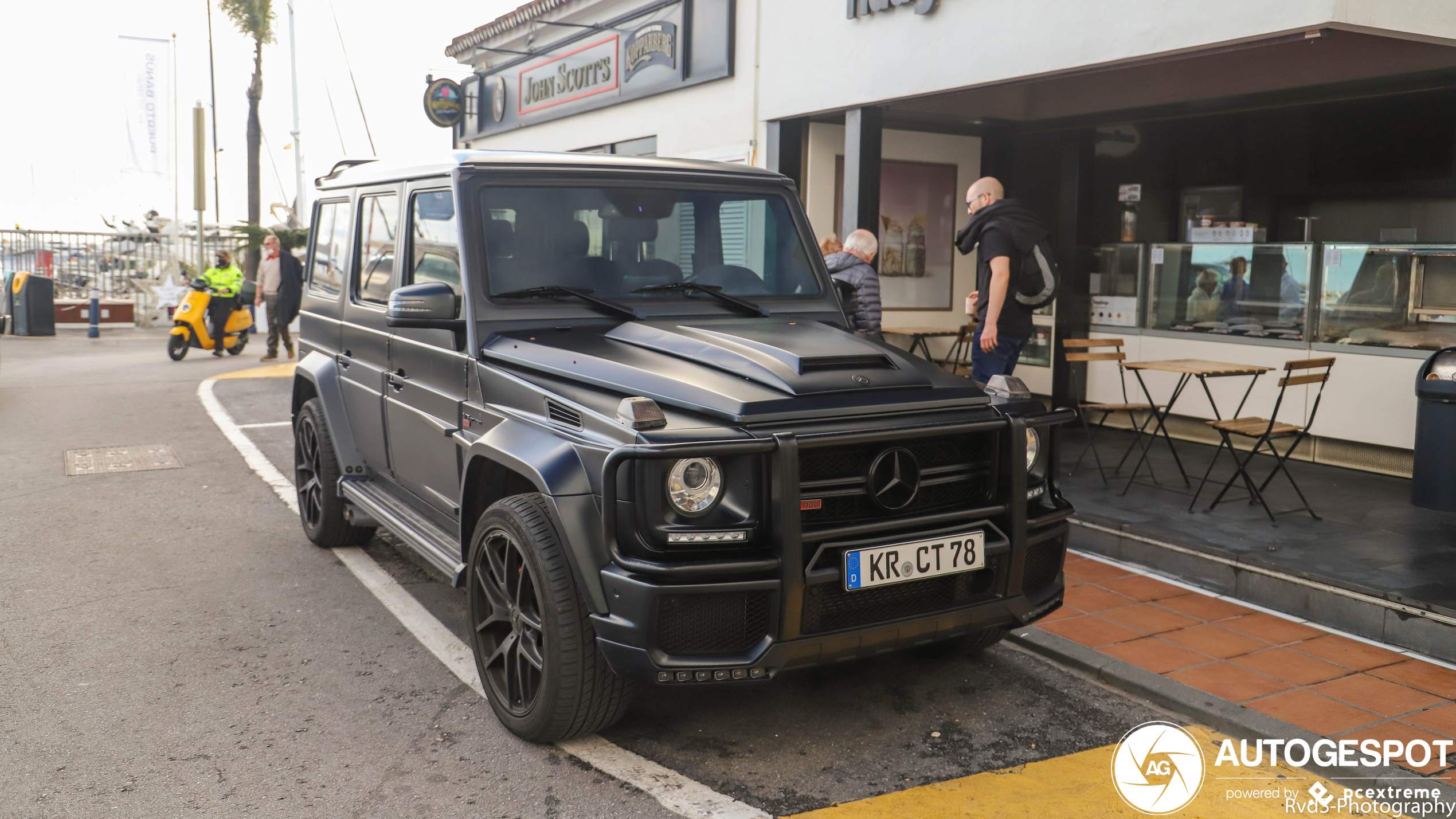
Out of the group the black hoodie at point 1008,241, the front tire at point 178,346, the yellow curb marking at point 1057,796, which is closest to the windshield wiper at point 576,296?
the yellow curb marking at point 1057,796

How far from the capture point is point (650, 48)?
12.7 m

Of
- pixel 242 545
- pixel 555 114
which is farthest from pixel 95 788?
pixel 555 114

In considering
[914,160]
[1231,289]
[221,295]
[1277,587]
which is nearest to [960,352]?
[914,160]

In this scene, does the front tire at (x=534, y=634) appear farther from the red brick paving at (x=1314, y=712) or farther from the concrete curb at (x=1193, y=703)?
the red brick paving at (x=1314, y=712)

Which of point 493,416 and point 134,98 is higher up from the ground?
point 134,98

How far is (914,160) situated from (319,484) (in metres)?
7.05

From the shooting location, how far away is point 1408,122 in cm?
930

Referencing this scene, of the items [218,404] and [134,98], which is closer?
[218,404]

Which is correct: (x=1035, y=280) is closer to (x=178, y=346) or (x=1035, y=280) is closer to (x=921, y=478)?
(x=921, y=478)

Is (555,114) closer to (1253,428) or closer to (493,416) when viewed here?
(1253,428)

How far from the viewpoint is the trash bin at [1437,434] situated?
6617mm

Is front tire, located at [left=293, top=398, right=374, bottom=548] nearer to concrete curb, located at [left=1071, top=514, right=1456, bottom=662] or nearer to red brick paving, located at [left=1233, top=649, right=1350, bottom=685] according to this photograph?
concrete curb, located at [left=1071, top=514, right=1456, bottom=662]

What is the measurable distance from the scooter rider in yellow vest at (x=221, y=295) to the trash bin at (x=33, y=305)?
19.9 feet

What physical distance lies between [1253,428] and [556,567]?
4748mm
